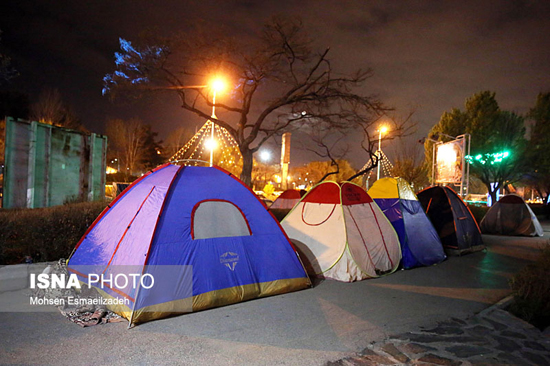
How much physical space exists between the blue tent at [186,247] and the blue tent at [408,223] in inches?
140

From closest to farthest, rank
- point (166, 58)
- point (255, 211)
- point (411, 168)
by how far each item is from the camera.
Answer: point (255, 211), point (166, 58), point (411, 168)

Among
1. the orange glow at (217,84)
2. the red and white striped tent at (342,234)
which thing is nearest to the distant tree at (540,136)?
the orange glow at (217,84)

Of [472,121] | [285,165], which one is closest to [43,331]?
[285,165]

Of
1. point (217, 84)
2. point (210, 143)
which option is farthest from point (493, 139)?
point (217, 84)

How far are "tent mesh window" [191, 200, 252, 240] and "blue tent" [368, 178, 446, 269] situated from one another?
4551mm

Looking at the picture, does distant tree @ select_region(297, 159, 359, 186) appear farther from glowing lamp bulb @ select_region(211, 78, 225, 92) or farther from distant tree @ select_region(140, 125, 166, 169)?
glowing lamp bulb @ select_region(211, 78, 225, 92)

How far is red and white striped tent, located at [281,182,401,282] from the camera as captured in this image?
686 cm

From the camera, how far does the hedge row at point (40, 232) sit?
6.50 meters

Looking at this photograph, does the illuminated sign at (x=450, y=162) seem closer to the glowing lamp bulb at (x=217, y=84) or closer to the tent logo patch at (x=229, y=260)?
the glowing lamp bulb at (x=217, y=84)

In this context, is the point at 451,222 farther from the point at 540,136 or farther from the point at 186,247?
the point at 540,136

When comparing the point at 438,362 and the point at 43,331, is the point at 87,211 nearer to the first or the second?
the point at 43,331

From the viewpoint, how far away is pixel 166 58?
12.9 meters

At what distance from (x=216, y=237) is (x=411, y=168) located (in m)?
26.7

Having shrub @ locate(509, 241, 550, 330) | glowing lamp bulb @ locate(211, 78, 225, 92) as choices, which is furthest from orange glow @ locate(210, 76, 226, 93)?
shrub @ locate(509, 241, 550, 330)
